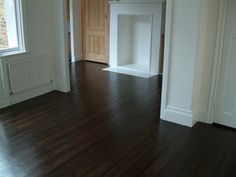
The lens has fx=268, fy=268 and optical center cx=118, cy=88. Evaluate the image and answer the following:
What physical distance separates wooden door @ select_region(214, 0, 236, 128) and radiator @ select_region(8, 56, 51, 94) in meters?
2.93

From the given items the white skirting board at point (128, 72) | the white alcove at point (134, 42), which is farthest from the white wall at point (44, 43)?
the white alcove at point (134, 42)

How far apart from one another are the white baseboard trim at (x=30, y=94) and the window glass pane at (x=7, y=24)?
80cm

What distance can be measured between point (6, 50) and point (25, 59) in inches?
12.6

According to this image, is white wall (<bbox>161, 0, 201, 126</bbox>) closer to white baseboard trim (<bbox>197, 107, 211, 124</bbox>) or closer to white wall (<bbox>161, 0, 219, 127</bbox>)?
white wall (<bbox>161, 0, 219, 127</bbox>)

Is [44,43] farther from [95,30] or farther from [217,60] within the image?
[217,60]

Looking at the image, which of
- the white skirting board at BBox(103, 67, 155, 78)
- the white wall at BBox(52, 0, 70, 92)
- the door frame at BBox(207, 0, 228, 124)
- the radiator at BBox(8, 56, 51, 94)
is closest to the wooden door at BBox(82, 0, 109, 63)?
the white skirting board at BBox(103, 67, 155, 78)

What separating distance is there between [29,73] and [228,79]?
3.12 m

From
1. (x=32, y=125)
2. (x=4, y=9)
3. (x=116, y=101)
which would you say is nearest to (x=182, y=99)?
(x=116, y=101)

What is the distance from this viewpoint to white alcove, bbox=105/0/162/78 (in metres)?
5.99

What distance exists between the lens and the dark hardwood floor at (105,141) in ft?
8.99

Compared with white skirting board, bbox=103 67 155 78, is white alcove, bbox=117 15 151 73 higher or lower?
higher

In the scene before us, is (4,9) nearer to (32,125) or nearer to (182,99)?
(32,125)

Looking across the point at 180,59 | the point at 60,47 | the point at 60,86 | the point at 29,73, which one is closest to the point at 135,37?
the point at 60,47

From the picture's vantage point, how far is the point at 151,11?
19.4 feet
